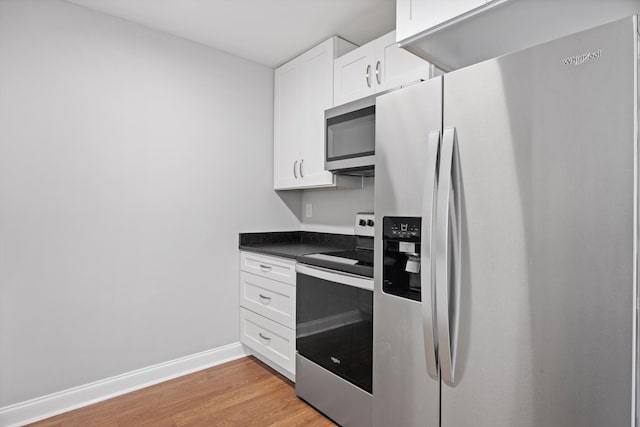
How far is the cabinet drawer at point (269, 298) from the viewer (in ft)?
7.43

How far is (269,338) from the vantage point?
8.11 feet

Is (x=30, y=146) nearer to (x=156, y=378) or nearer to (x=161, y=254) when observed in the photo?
(x=161, y=254)

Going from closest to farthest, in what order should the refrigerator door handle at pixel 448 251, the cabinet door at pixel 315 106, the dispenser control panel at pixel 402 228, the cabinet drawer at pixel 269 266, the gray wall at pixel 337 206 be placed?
the refrigerator door handle at pixel 448 251 → the dispenser control panel at pixel 402 228 → the cabinet drawer at pixel 269 266 → the cabinet door at pixel 315 106 → the gray wall at pixel 337 206

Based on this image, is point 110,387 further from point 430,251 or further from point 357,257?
point 430,251

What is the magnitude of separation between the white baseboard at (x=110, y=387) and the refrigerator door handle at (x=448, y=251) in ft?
→ 6.62

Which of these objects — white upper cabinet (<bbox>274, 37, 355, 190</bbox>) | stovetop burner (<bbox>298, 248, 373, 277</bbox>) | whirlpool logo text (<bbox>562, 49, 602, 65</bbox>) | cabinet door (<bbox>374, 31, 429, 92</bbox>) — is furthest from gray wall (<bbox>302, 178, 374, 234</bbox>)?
whirlpool logo text (<bbox>562, 49, 602, 65</bbox>)

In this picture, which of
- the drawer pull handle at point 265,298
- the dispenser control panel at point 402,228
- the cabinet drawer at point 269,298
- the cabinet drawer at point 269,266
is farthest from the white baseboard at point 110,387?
the dispenser control panel at point 402,228

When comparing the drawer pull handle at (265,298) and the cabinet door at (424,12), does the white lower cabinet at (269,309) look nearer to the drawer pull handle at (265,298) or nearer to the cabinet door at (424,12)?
the drawer pull handle at (265,298)

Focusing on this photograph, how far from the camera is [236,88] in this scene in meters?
2.78

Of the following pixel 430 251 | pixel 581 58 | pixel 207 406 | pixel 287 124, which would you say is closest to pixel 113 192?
pixel 287 124

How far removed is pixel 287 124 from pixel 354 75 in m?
0.79

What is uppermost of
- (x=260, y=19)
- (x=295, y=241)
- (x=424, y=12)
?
(x=260, y=19)

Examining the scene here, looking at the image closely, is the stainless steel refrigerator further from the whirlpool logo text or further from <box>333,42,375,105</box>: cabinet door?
<box>333,42,375,105</box>: cabinet door

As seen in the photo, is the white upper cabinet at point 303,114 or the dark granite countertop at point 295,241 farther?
the dark granite countertop at point 295,241
